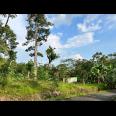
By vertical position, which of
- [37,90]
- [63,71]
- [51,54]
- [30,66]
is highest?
[51,54]

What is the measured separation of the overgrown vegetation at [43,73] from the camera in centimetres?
1197

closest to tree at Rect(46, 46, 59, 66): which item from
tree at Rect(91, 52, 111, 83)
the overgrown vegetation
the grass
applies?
the overgrown vegetation

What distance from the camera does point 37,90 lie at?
12.6 m

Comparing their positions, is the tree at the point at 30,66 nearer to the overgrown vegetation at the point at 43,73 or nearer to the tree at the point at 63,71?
the overgrown vegetation at the point at 43,73

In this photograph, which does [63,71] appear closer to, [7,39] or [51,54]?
[51,54]

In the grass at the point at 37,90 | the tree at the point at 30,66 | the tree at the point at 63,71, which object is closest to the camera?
the grass at the point at 37,90

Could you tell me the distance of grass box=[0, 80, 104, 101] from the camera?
11172mm

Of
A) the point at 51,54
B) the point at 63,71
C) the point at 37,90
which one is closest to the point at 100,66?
the point at 63,71

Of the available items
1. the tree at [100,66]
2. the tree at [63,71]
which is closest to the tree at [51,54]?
the tree at [63,71]

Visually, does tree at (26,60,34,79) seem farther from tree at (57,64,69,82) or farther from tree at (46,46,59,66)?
tree at (57,64,69,82)

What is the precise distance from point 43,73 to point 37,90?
2223 mm
